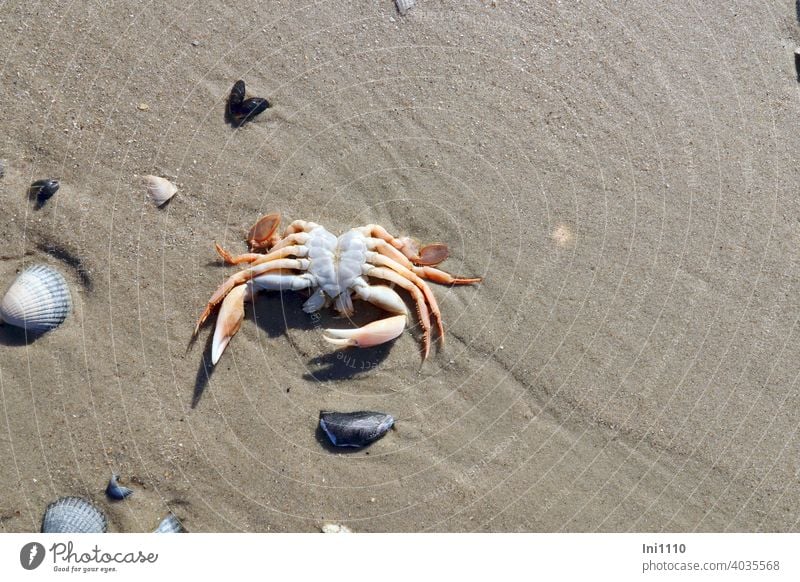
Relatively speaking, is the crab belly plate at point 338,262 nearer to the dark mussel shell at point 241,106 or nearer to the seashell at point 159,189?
the dark mussel shell at point 241,106

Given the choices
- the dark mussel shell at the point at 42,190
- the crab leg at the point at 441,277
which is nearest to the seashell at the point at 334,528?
the crab leg at the point at 441,277

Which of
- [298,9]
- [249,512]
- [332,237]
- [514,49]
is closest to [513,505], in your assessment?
[249,512]

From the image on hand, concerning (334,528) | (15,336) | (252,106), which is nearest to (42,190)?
(15,336)

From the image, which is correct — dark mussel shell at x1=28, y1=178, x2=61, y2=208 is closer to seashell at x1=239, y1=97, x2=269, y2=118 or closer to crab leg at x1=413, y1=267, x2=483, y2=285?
seashell at x1=239, y1=97, x2=269, y2=118

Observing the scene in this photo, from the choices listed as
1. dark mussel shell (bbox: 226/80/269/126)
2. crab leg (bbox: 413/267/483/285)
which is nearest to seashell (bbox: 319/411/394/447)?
crab leg (bbox: 413/267/483/285)

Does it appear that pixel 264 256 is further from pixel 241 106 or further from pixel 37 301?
pixel 37 301

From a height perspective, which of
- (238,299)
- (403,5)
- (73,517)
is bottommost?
→ (73,517)
